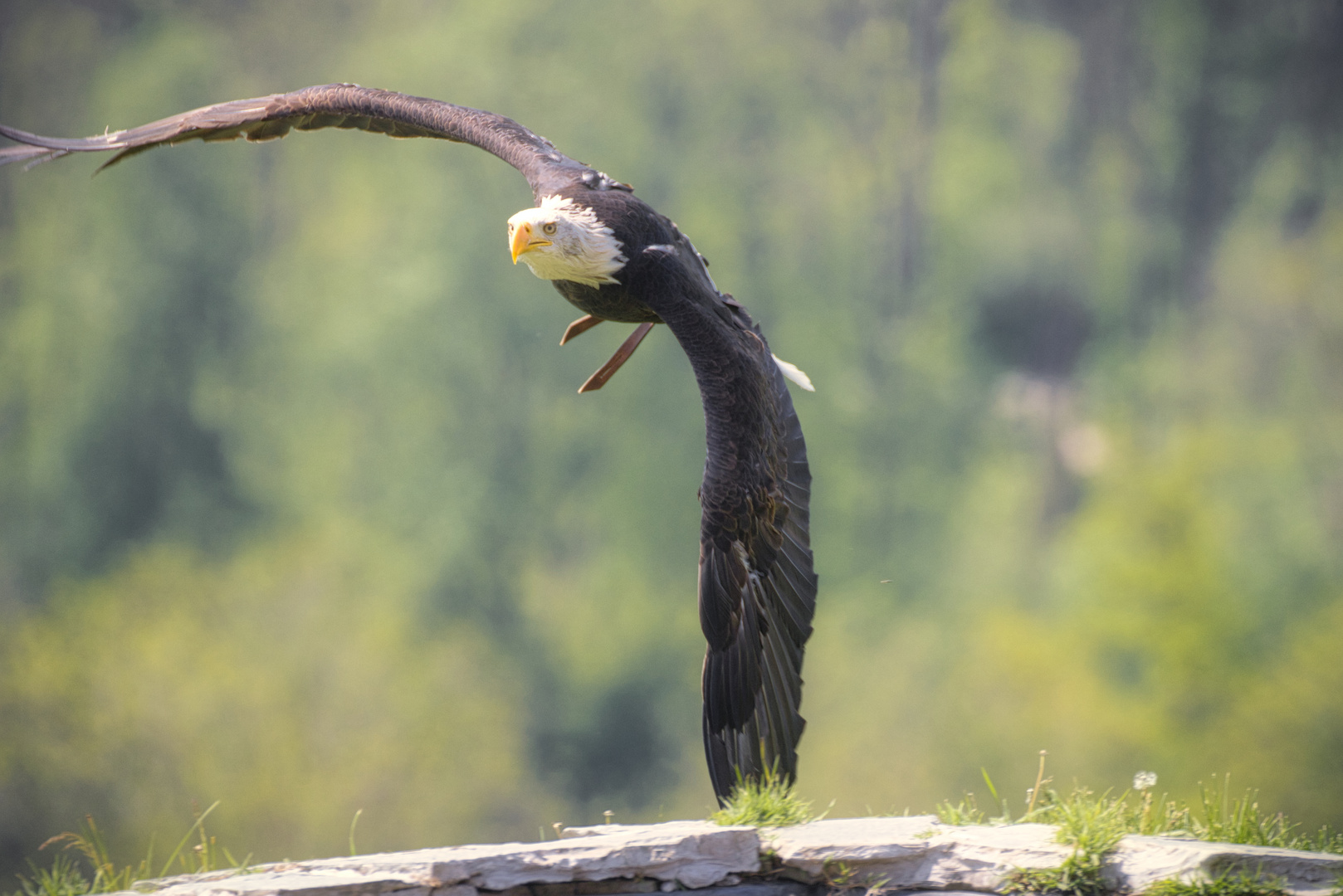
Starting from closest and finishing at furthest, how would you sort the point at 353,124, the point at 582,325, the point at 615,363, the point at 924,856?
the point at 924,856 → the point at 615,363 → the point at 582,325 → the point at 353,124

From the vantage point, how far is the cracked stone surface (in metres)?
3.79

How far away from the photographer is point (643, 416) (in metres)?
22.2

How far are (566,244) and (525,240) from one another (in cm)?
14

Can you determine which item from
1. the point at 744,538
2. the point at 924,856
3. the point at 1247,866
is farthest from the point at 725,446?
the point at 1247,866

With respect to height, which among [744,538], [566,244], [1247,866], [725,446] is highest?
[566,244]

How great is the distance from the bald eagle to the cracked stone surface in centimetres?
36

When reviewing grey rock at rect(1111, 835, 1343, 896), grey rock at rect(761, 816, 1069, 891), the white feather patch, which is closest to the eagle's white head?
the white feather patch

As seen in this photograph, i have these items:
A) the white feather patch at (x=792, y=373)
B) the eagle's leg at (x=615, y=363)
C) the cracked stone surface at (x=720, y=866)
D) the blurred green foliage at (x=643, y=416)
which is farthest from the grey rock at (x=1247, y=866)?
the blurred green foliage at (x=643, y=416)

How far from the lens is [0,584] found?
20344 millimetres

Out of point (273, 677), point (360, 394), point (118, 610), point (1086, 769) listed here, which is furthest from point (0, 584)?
point (1086, 769)

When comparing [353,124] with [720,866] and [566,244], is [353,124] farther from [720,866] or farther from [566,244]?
[720,866]

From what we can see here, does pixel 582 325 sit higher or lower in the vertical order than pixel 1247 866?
higher

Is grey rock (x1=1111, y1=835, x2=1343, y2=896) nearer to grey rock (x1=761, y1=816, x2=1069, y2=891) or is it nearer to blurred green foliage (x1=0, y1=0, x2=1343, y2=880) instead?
grey rock (x1=761, y1=816, x2=1069, y2=891)

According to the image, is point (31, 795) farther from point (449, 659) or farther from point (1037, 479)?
point (1037, 479)
